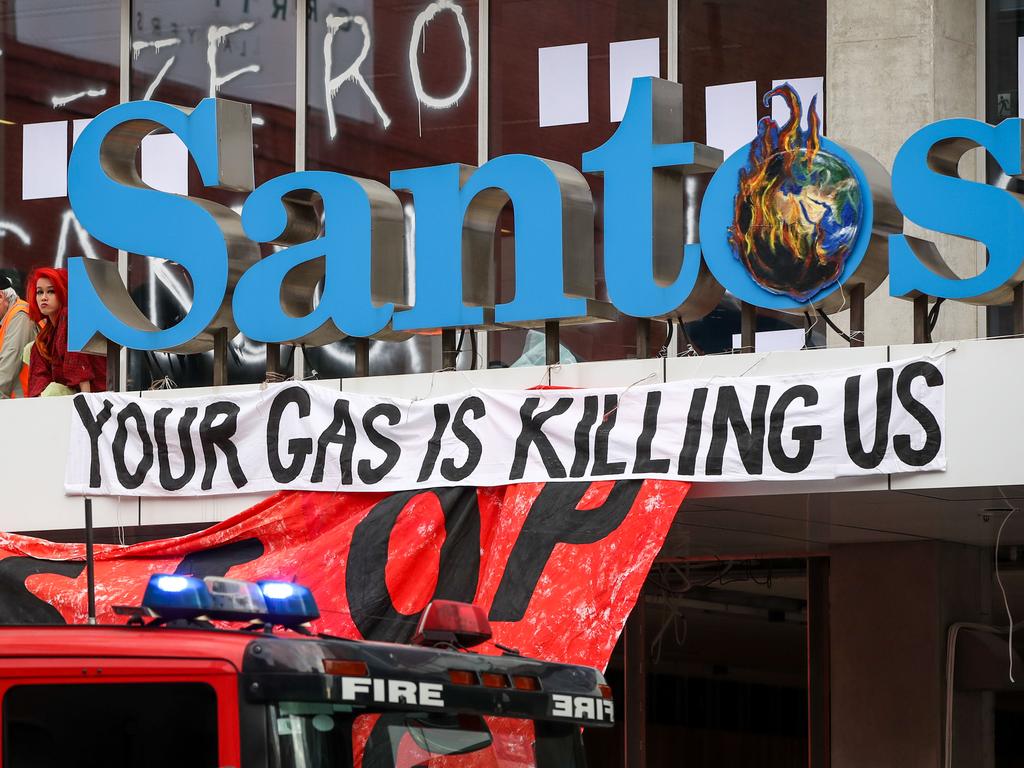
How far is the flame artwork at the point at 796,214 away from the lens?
36.2ft

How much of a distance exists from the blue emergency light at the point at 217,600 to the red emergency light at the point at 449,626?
1.67 ft

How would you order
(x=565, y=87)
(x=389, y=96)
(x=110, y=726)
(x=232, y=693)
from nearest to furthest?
(x=232, y=693)
(x=110, y=726)
(x=565, y=87)
(x=389, y=96)

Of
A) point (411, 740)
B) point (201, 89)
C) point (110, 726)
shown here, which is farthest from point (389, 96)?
point (110, 726)

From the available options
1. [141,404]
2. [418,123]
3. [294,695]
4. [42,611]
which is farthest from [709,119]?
[294,695]

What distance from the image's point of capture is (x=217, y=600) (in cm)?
552

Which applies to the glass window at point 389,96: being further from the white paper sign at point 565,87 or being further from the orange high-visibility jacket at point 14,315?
the orange high-visibility jacket at point 14,315

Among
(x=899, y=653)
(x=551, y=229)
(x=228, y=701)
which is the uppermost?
(x=551, y=229)

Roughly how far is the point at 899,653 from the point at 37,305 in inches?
269

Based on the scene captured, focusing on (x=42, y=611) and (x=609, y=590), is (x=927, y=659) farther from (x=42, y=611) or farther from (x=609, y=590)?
(x=42, y=611)

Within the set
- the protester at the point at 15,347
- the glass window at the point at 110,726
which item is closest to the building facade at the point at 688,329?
the protester at the point at 15,347

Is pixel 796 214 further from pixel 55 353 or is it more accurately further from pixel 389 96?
pixel 55 353

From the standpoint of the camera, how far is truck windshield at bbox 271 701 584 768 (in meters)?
5.26

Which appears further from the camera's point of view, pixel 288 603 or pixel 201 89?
pixel 201 89

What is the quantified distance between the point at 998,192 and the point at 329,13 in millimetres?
6755
